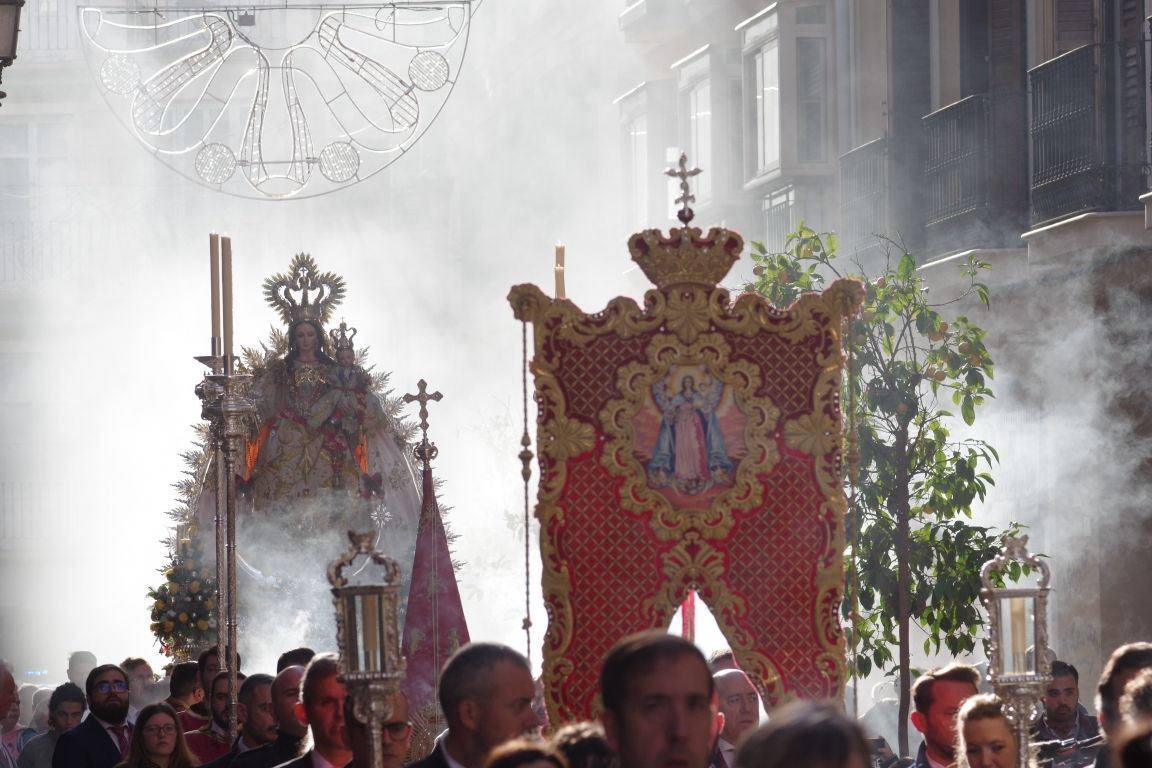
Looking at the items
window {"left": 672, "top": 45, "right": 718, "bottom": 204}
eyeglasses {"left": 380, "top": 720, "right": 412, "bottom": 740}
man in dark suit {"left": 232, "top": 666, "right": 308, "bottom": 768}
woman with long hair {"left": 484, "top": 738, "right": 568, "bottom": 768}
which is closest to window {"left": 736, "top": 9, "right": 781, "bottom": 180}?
window {"left": 672, "top": 45, "right": 718, "bottom": 204}

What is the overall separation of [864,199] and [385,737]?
438 inches

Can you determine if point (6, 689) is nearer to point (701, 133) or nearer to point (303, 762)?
point (303, 762)

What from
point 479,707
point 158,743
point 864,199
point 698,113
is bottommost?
point 158,743

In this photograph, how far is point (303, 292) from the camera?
12.9 meters

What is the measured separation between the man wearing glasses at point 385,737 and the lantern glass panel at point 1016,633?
1560mm

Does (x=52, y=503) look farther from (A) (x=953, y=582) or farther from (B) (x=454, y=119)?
(A) (x=953, y=582)

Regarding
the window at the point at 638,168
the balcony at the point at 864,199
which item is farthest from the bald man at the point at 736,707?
the window at the point at 638,168

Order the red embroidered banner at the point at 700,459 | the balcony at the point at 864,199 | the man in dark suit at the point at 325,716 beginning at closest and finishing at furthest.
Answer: the man in dark suit at the point at 325,716 < the red embroidered banner at the point at 700,459 < the balcony at the point at 864,199

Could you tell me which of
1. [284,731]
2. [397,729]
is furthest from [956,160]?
[397,729]

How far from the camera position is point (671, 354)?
24.6 ft

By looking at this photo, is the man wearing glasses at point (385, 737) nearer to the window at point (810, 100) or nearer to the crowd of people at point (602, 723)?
the crowd of people at point (602, 723)

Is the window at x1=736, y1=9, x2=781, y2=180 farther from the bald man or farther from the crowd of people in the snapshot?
the bald man

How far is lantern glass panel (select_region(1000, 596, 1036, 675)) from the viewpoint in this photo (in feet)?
18.8

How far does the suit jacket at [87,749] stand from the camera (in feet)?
29.5
